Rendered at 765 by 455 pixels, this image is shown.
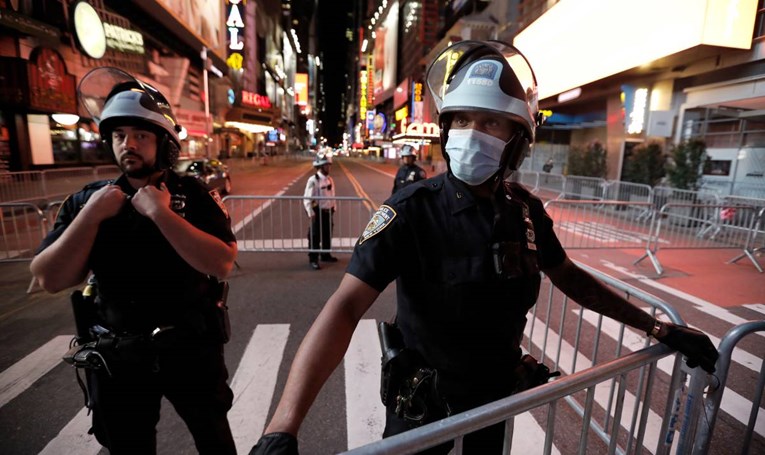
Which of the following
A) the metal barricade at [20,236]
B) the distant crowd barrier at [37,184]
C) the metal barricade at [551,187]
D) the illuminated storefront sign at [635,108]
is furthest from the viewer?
the metal barricade at [551,187]

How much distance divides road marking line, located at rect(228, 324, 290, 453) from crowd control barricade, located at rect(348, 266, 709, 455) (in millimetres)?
2087

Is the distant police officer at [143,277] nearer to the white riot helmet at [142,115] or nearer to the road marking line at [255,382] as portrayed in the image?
the white riot helmet at [142,115]

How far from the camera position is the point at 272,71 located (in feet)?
248

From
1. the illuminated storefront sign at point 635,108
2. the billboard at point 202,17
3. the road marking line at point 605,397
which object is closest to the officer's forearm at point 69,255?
the road marking line at point 605,397

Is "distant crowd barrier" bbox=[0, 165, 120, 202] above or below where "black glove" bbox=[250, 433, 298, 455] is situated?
below

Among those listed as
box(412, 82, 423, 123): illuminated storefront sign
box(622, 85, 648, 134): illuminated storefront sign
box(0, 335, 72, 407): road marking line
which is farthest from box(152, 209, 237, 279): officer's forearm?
box(412, 82, 423, 123): illuminated storefront sign

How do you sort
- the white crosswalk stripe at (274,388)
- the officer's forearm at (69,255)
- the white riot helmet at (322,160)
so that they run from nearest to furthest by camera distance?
1. the officer's forearm at (69,255)
2. the white crosswalk stripe at (274,388)
3. the white riot helmet at (322,160)

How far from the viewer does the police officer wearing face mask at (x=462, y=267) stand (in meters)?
1.48

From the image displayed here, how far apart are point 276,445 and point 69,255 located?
4.77ft

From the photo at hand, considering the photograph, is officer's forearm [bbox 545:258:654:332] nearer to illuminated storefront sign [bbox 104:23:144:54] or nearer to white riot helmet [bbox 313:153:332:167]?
white riot helmet [bbox 313:153:332:167]

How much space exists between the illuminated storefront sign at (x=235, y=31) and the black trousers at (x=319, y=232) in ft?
112

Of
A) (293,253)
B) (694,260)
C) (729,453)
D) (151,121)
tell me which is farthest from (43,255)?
(694,260)

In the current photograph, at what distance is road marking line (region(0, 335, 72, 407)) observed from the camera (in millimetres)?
3414

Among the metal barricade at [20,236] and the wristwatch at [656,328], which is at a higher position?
the wristwatch at [656,328]
